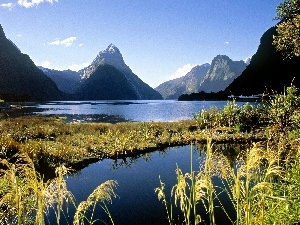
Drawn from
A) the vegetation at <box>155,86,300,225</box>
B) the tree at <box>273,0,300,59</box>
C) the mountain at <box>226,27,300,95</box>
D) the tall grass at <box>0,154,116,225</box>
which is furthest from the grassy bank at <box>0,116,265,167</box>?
the mountain at <box>226,27,300,95</box>

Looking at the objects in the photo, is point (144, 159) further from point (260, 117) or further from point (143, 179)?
point (260, 117)

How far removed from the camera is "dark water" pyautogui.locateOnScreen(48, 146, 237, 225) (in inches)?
410

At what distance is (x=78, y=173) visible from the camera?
16.5 meters

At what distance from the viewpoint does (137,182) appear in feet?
47.9

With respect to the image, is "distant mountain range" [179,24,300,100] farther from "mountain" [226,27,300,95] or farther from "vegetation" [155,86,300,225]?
"vegetation" [155,86,300,225]

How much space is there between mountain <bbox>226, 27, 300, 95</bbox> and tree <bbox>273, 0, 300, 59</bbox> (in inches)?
4868

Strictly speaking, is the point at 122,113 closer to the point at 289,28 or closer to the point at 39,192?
the point at 289,28

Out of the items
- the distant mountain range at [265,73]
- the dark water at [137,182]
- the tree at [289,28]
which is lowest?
the dark water at [137,182]

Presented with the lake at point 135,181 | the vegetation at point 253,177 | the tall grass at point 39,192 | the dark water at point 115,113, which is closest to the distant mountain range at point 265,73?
the dark water at point 115,113

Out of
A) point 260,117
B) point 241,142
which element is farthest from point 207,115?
point 241,142

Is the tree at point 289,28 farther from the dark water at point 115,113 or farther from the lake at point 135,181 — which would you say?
the dark water at point 115,113

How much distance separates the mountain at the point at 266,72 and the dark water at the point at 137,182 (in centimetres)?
12471

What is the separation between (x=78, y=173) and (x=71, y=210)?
5.46 m

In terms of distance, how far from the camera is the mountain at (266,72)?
136550 mm
